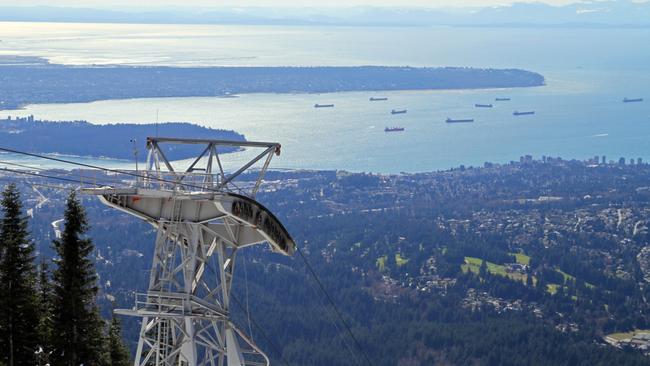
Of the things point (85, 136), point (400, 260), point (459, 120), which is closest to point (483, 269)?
point (400, 260)

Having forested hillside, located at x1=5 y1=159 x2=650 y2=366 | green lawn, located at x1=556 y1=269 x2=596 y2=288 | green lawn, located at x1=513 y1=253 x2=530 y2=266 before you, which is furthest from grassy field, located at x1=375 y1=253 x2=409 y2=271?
green lawn, located at x1=556 y1=269 x2=596 y2=288

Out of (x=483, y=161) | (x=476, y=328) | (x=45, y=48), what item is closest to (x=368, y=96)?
(x=483, y=161)

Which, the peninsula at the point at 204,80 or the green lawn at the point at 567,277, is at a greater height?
the peninsula at the point at 204,80

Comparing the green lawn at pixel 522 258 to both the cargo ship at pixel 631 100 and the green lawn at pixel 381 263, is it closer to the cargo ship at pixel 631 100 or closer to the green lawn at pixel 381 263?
the green lawn at pixel 381 263

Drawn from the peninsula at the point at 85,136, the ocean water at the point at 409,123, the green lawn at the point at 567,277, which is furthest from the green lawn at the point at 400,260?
the ocean water at the point at 409,123

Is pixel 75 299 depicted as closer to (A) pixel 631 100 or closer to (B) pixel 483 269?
(B) pixel 483 269

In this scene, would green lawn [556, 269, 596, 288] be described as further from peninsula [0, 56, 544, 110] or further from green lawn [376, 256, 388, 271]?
peninsula [0, 56, 544, 110]
